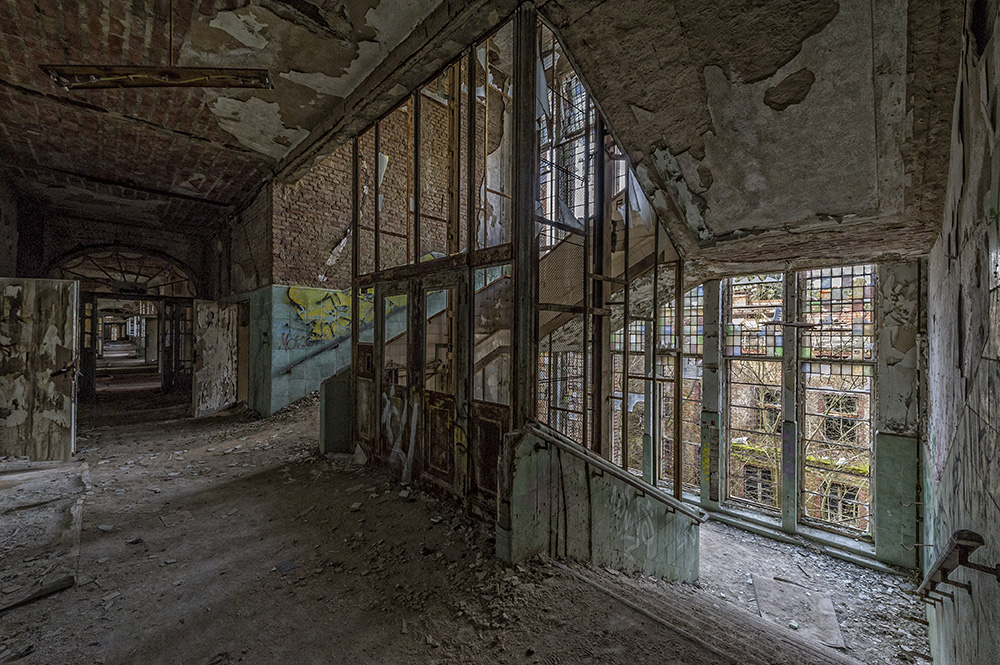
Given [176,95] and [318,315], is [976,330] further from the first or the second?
[318,315]

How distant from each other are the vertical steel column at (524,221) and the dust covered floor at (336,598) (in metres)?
1.31

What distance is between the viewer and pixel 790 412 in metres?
7.45

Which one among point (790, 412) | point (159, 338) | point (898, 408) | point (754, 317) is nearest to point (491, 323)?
point (754, 317)

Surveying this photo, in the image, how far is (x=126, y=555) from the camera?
131 inches

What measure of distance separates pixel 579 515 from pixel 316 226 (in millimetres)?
7866

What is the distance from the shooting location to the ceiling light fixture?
2.86 m

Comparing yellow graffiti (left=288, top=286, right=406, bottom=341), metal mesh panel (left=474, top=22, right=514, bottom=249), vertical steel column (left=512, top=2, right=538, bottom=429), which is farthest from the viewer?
metal mesh panel (left=474, top=22, right=514, bottom=249)

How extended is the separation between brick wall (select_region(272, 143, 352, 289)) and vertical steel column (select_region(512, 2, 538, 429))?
5.91m

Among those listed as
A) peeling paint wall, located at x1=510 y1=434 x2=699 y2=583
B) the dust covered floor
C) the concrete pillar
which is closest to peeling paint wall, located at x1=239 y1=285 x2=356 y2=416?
the dust covered floor

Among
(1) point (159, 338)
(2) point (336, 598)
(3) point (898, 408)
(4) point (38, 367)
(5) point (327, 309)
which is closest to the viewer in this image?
(2) point (336, 598)

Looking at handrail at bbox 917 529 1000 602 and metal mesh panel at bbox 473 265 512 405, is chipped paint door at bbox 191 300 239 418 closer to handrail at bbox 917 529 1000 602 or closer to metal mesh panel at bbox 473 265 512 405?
metal mesh panel at bbox 473 265 512 405

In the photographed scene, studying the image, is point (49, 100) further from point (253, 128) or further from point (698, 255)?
point (698, 255)

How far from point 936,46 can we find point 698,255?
299cm

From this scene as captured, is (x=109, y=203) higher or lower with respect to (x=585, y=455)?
higher
